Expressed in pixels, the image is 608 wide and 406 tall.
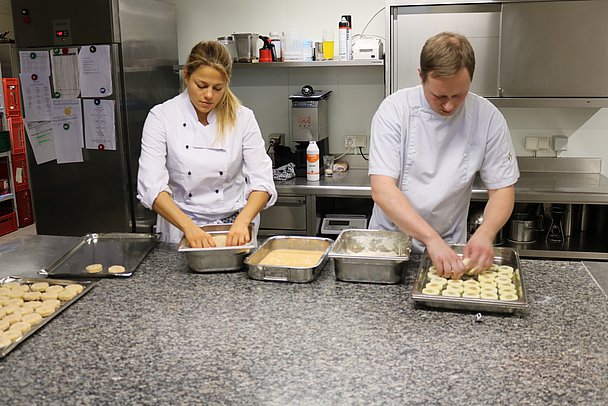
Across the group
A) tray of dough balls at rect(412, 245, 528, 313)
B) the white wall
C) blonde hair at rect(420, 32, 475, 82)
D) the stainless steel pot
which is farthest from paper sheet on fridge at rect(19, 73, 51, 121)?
the stainless steel pot

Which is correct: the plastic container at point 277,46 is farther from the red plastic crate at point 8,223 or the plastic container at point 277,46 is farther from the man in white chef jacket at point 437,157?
the red plastic crate at point 8,223

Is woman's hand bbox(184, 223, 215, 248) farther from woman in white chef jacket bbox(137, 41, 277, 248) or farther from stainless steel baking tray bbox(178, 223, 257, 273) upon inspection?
woman in white chef jacket bbox(137, 41, 277, 248)

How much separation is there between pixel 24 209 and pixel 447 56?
578 centimetres

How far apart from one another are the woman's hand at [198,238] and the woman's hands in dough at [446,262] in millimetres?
727

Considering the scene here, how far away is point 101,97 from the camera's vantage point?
11.8 ft

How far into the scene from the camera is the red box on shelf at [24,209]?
6398 mm

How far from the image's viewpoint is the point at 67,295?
178 centimetres

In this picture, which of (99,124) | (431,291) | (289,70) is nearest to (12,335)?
(431,291)

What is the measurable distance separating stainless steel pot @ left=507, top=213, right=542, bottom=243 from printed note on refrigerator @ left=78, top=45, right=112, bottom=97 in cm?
250

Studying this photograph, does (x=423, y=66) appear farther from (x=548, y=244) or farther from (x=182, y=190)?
(x=548, y=244)

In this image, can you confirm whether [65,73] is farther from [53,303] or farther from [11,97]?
[11,97]

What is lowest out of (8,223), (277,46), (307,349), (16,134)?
(8,223)

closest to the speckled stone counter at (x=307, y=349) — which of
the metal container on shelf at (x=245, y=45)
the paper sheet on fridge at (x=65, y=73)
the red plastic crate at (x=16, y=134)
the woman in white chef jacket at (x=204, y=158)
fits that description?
the woman in white chef jacket at (x=204, y=158)

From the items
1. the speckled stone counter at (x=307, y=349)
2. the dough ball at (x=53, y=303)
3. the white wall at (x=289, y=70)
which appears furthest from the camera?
the white wall at (x=289, y=70)
